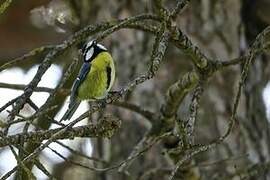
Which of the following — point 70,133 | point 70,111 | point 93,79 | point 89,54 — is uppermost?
point 89,54

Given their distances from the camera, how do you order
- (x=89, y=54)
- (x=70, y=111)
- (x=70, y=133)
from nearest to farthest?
(x=70, y=133) < (x=70, y=111) < (x=89, y=54)

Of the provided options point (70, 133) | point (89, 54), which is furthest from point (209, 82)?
point (70, 133)

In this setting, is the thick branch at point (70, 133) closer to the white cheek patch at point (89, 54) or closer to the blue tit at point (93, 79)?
the blue tit at point (93, 79)

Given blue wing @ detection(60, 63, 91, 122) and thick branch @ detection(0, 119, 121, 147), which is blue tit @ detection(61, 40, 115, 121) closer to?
blue wing @ detection(60, 63, 91, 122)

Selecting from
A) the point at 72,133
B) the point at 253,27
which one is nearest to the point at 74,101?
the point at 72,133

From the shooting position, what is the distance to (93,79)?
7.25ft

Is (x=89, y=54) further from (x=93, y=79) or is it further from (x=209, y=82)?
(x=209, y=82)

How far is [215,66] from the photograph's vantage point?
6.31 ft

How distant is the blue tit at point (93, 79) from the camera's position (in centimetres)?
218

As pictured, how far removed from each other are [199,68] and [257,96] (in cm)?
109

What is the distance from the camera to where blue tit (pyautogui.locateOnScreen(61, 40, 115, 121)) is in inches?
85.7

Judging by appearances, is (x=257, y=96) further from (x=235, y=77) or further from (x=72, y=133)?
(x=72, y=133)

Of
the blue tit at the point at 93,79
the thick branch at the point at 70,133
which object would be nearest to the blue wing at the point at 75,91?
the blue tit at the point at 93,79

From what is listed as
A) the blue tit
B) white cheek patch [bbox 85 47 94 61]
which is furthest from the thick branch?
white cheek patch [bbox 85 47 94 61]
